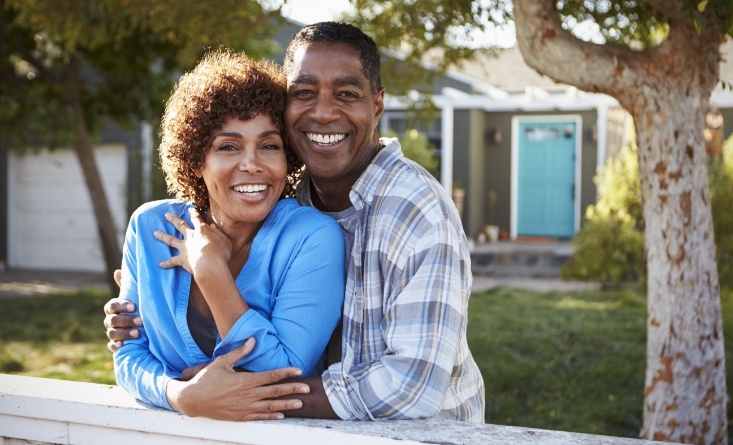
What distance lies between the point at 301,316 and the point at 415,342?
1.15 ft

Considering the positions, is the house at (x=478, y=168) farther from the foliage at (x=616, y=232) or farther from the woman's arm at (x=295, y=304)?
the woman's arm at (x=295, y=304)

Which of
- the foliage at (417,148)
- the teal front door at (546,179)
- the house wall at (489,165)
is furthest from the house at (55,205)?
the teal front door at (546,179)

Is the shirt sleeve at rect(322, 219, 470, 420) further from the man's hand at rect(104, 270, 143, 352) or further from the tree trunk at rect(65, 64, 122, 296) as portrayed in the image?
the tree trunk at rect(65, 64, 122, 296)

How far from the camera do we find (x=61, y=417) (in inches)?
102

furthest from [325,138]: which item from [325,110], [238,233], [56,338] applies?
[56,338]

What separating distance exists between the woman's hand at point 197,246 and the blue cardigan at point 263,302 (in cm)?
4

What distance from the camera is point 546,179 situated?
1708 centimetres

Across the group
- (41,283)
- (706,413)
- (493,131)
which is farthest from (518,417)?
(493,131)

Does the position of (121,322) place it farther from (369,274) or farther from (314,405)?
(369,274)

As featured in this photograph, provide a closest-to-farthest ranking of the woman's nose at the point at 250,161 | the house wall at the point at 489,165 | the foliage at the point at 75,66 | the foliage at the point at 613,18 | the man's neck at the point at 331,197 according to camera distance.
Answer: the woman's nose at the point at 250,161 → the man's neck at the point at 331,197 → the foliage at the point at 613,18 → the foliage at the point at 75,66 → the house wall at the point at 489,165

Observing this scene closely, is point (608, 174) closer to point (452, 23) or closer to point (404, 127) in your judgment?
point (452, 23)

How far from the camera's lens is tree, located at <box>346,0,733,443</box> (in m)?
4.18

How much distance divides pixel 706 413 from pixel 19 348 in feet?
20.2

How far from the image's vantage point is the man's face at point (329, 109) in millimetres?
2732
